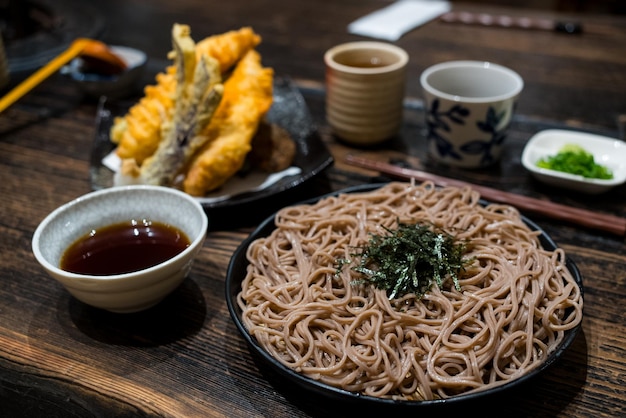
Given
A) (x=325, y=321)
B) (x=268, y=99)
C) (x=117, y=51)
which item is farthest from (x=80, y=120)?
(x=325, y=321)

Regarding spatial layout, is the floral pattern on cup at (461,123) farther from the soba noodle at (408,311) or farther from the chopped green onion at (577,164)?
the soba noodle at (408,311)

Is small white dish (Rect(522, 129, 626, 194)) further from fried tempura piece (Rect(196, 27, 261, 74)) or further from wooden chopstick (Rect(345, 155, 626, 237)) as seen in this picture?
fried tempura piece (Rect(196, 27, 261, 74))

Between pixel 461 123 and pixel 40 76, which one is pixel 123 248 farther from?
pixel 40 76

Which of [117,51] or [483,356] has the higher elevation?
[117,51]

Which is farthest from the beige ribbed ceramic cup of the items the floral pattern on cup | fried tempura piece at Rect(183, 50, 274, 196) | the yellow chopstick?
the yellow chopstick

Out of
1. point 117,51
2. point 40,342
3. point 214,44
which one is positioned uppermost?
point 214,44

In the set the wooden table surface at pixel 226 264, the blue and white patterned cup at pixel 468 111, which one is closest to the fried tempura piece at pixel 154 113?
the wooden table surface at pixel 226 264

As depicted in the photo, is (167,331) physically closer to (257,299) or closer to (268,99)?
(257,299)
